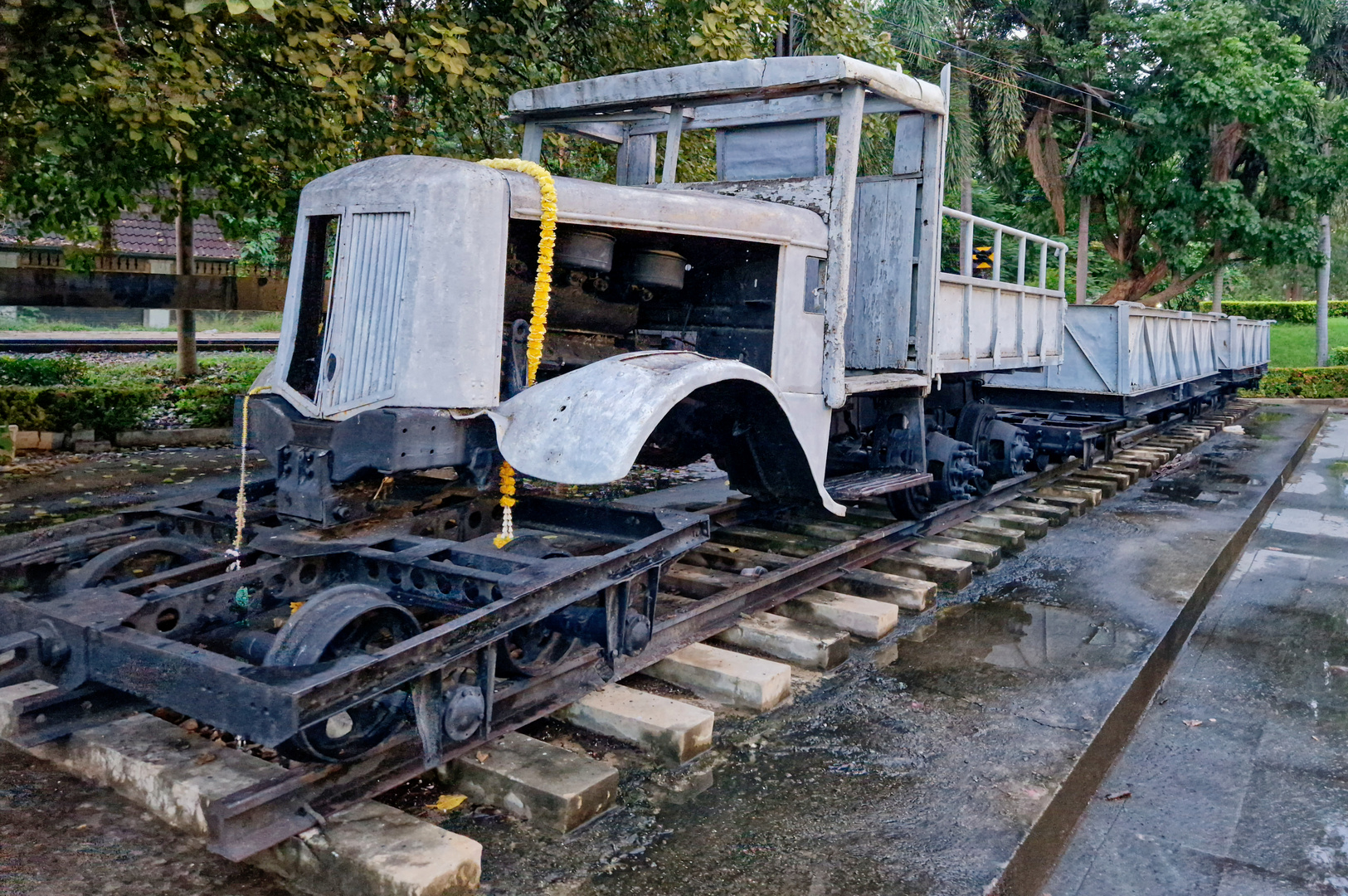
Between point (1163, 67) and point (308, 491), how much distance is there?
22.8m

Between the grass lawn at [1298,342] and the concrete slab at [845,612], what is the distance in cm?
2815

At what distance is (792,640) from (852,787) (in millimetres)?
1235

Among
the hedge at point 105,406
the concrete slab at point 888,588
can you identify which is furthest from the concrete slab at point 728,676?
the hedge at point 105,406

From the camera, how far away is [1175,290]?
24328 millimetres

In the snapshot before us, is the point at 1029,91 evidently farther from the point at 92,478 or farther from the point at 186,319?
the point at 92,478

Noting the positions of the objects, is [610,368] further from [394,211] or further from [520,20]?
[520,20]

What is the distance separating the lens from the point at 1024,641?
5.15 metres

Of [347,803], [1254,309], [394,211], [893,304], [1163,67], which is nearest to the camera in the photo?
[347,803]

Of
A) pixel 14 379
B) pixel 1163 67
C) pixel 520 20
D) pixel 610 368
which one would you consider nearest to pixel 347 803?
pixel 610 368

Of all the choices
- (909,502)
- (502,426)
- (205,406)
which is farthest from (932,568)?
(205,406)

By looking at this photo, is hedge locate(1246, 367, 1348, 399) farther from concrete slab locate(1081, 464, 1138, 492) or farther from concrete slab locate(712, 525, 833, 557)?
concrete slab locate(712, 525, 833, 557)

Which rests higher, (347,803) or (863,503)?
(863,503)

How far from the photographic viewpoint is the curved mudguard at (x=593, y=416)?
140 inches

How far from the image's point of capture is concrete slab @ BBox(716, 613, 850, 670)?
4.67 metres
